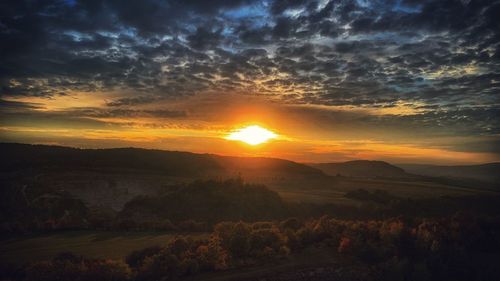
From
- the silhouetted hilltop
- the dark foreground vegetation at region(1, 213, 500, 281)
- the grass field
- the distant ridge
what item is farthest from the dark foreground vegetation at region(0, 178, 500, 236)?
the dark foreground vegetation at region(1, 213, 500, 281)

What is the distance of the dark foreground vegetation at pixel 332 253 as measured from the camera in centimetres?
1252

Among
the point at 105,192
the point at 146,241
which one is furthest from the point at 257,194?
the point at 146,241

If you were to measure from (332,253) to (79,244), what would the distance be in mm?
11183

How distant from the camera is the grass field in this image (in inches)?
595

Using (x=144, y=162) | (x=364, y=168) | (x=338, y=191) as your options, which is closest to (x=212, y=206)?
(x=338, y=191)

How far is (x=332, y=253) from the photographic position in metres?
15.9

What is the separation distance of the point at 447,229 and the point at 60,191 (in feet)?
135

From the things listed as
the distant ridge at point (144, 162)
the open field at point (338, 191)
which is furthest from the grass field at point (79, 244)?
the distant ridge at point (144, 162)

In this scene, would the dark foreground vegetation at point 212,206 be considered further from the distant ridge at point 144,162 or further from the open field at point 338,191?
the distant ridge at point 144,162

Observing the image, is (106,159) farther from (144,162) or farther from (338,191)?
(338,191)

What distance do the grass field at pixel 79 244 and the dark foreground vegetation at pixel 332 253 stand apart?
142 centimetres

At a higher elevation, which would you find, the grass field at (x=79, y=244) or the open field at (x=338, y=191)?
the grass field at (x=79, y=244)

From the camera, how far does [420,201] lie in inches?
1768

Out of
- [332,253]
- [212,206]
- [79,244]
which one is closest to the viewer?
[332,253]
